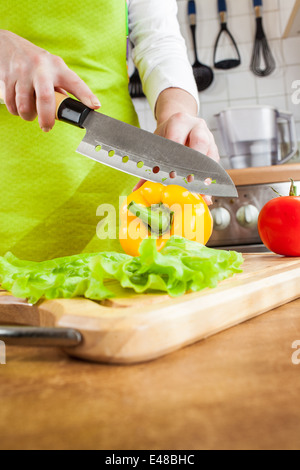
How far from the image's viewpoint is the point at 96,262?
505 mm

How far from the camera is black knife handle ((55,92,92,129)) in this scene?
750 mm

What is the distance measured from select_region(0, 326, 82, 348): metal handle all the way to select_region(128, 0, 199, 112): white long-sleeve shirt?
34.3 inches

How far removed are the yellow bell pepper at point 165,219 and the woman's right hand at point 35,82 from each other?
294mm

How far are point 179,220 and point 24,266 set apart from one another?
367 mm

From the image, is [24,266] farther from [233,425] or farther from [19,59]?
[233,425]

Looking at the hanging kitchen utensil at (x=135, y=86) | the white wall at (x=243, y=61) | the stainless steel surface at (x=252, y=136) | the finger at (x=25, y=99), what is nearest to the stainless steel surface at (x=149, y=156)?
the finger at (x=25, y=99)

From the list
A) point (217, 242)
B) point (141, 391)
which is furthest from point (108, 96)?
point (141, 391)

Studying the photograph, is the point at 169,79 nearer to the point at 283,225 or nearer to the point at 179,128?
the point at 179,128

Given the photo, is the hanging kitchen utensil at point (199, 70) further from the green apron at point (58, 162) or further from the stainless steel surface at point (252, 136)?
the green apron at point (58, 162)

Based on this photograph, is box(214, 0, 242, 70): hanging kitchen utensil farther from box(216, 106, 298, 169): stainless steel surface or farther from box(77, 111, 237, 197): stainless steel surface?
box(77, 111, 237, 197): stainless steel surface

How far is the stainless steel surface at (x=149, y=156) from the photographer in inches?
30.1

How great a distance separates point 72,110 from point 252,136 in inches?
50.5

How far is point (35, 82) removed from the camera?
28.7 inches

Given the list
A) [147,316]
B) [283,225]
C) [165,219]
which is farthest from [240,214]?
[147,316]
